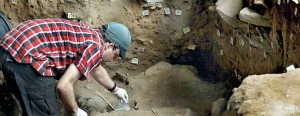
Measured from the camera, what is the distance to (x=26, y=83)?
2967 mm

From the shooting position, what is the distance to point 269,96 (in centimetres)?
244

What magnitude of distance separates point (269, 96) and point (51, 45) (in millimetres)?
1417

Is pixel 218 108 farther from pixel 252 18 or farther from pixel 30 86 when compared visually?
pixel 30 86

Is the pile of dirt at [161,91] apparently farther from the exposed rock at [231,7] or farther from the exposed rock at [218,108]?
the exposed rock at [231,7]

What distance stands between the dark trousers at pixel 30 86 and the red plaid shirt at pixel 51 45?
0.18 feet

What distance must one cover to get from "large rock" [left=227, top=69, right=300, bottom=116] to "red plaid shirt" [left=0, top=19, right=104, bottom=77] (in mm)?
951

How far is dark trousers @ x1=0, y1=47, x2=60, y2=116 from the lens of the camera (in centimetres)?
292

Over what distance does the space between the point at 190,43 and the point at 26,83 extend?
2.28m

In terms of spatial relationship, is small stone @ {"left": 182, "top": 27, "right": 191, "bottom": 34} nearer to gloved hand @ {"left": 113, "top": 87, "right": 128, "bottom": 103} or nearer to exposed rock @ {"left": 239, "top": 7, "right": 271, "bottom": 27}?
exposed rock @ {"left": 239, "top": 7, "right": 271, "bottom": 27}

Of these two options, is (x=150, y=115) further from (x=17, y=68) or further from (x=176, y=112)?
(x=17, y=68)

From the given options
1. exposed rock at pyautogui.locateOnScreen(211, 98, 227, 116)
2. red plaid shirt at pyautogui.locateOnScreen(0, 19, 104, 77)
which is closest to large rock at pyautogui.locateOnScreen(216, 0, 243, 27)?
exposed rock at pyautogui.locateOnScreen(211, 98, 227, 116)

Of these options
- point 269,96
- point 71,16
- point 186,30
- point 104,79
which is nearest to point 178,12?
point 186,30

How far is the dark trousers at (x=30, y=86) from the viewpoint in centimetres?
292

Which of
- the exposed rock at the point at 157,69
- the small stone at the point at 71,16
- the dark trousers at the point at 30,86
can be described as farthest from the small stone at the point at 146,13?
the dark trousers at the point at 30,86
